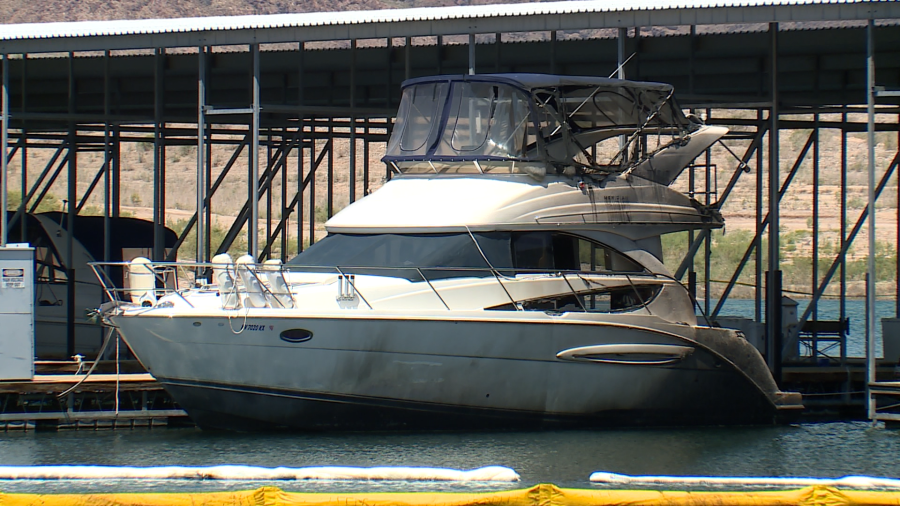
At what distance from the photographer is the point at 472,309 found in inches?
547

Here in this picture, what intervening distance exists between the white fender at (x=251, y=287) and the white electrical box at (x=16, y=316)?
3227 mm

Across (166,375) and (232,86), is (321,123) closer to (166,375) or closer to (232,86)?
(232,86)

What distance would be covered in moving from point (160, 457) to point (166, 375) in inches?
47.5

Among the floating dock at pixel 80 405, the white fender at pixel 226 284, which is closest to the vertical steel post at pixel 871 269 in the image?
the white fender at pixel 226 284

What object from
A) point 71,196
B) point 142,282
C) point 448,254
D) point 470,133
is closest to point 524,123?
point 470,133

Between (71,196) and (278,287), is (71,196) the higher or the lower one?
the higher one

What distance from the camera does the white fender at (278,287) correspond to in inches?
546

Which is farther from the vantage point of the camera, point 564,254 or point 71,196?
point 71,196

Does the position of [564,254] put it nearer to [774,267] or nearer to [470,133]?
[470,133]

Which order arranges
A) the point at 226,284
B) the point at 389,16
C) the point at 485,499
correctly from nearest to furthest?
1. the point at 485,499
2. the point at 226,284
3. the point at 389,16

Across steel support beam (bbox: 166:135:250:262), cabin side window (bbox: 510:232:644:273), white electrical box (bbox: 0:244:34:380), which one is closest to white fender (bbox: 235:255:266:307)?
cabin side window (bbox: 510:232:644:273)

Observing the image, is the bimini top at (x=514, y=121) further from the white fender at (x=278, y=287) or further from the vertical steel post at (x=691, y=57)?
the vertical steel post at (x=691, y=57)

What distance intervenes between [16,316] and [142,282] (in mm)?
1800

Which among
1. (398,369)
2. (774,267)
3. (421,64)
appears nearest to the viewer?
(398,369)
